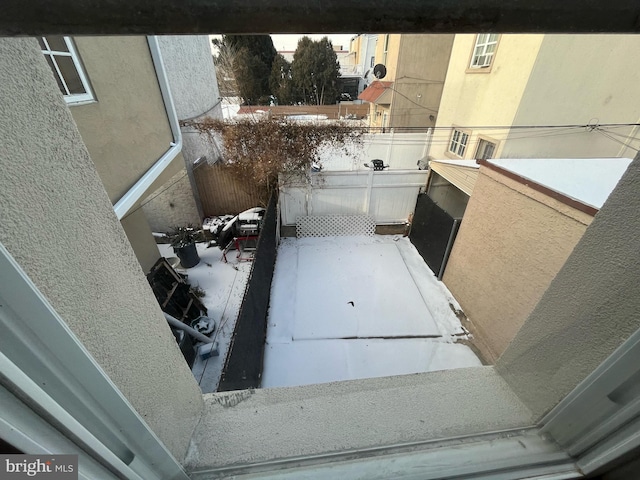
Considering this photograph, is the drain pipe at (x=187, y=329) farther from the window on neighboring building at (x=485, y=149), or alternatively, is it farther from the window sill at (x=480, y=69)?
the window sill at (x=480, y=69)

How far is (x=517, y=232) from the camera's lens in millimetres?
3385

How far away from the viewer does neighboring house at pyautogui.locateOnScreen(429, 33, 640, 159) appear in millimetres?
4629

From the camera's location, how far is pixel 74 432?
1.32 ft

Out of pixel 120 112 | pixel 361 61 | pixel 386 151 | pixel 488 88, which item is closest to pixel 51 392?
pixel 120 112

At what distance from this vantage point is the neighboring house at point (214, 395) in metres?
0.40

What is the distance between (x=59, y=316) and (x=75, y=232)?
16 cm

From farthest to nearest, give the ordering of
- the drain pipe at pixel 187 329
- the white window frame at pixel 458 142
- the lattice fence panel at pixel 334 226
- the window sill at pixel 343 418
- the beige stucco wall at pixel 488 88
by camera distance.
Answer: the white window frame at pixel 458 142
the lattice fence panel at pixel 334 226
the beige stucco wall at pixel 488 88
the drain pipe at pixel 187 329
the window sill at pixel 343 418

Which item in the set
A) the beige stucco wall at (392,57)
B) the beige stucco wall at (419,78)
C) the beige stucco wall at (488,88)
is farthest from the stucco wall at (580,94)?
the beige stucco wall at (392,57)

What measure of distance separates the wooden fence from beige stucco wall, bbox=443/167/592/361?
4708 millimetres

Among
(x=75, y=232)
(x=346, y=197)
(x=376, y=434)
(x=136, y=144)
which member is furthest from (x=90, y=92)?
(x=346, y=197)

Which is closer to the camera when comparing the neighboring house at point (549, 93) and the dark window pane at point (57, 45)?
the dark window pane at point (57, 45)

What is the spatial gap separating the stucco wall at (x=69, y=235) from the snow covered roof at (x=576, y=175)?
3533 millimetres

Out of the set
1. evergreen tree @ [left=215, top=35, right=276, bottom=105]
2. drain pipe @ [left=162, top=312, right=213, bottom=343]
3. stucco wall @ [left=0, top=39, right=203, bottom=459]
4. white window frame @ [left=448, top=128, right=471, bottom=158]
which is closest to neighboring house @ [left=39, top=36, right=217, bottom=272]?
drain pipe @ [left=162, top=312, right=213, bottom=343]

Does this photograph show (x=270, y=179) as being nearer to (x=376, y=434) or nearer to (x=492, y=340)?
(x=492, y=340)
